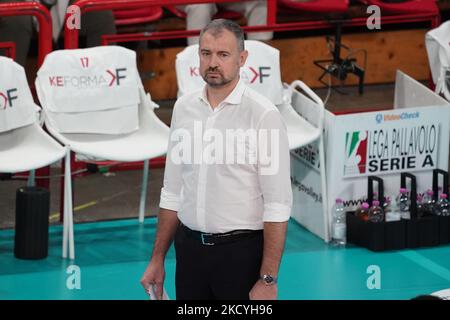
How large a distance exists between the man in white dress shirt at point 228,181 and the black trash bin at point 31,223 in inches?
92.4

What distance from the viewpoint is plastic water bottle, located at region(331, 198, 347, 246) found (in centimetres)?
717

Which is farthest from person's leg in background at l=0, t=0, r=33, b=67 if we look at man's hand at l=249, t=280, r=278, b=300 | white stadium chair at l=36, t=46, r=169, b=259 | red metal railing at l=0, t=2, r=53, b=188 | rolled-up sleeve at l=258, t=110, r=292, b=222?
man's hand at l=249, t=280, r=278, b=300

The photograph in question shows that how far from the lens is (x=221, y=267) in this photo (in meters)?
4.43

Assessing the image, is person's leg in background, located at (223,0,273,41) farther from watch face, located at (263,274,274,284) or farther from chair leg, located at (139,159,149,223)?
watch face, located at (263,274,274,284)

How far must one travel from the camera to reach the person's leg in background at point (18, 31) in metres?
8.26

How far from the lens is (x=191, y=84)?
7320 mm

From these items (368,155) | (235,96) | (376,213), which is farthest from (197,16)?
(235,96)

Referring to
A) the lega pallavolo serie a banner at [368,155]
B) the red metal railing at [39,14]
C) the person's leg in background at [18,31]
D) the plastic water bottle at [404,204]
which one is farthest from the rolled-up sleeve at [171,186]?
the person's leg in background at [18,31]

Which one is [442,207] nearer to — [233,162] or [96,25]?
[96,25]

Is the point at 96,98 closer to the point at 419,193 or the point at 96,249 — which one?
the point at 96,249

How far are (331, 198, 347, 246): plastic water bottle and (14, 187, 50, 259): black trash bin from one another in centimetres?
186

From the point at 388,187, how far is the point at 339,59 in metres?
2.20
